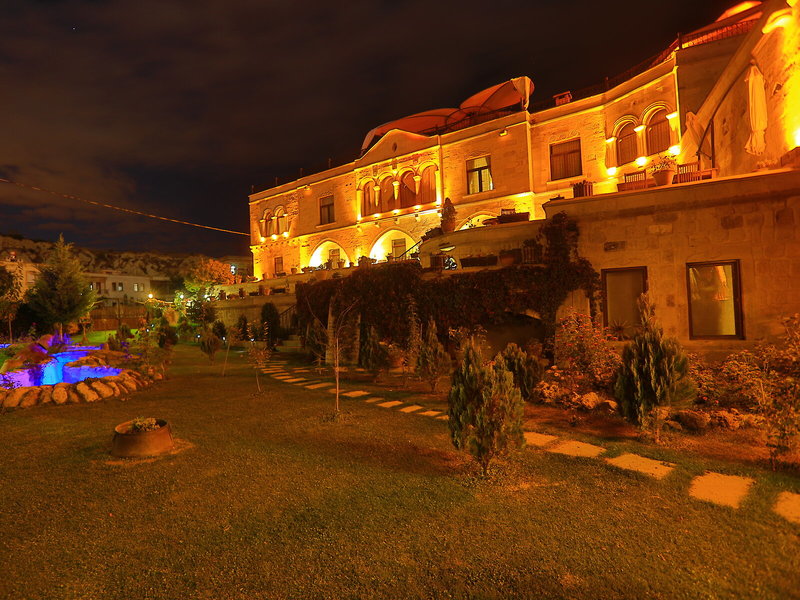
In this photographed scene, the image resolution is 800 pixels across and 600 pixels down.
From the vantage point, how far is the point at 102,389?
9.31 metres

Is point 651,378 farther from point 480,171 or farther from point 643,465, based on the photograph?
point 480,171

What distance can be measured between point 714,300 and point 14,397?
13.7 metres

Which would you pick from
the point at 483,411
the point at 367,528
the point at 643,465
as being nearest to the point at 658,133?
the point at 643,465

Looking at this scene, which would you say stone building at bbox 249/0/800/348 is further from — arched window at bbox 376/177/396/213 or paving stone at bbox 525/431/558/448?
paving stone at bbox 525/431/558/448

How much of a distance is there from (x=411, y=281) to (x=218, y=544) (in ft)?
30.0

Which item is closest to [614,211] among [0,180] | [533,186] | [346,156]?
[533,186]

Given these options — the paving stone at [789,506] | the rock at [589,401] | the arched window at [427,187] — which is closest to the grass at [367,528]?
the paving stone at [789,506]

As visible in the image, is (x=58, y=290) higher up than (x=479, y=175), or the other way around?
(x=479, y=175)

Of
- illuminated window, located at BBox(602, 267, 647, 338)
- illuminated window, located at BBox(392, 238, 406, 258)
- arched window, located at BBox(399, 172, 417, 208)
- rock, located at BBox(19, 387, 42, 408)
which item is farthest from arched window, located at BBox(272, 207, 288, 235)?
illuminated window, located at BBox(602, 267, 647, 338)

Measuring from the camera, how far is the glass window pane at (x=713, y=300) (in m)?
7.88

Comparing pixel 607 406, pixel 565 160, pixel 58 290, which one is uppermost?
pixel 565 160

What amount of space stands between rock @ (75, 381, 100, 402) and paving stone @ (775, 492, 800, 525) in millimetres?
11186

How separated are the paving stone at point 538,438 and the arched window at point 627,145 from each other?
579 inches

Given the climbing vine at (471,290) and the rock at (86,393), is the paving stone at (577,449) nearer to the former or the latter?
the climbing vine at (471,290)
